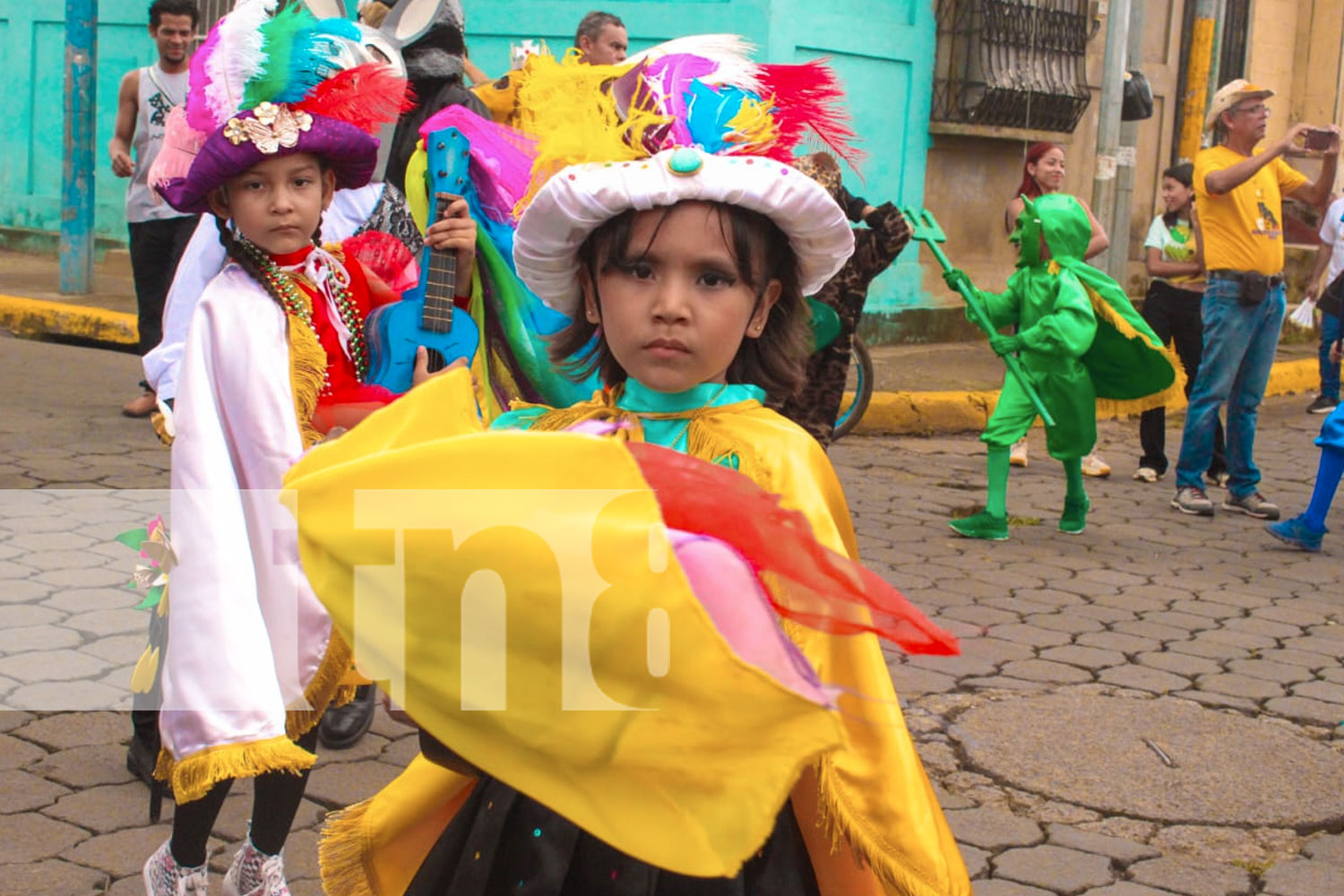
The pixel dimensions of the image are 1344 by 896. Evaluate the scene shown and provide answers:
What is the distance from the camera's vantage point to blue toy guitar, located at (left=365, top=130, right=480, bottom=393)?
3.60 metres

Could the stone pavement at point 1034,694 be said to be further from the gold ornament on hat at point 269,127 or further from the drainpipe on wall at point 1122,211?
the drainpipe on wall at point 1122,211

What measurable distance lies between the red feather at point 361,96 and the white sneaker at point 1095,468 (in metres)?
6.52

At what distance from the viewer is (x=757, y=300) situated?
244cm

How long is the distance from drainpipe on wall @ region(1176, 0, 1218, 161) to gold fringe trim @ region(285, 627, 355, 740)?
11624 millimetres

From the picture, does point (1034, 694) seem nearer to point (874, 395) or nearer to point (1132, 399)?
point (1132, 399)

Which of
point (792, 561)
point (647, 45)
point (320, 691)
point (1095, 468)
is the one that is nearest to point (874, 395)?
point (1095, 468)

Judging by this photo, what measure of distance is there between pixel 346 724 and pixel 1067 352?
432 cm

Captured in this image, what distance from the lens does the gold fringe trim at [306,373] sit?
332 centimetres

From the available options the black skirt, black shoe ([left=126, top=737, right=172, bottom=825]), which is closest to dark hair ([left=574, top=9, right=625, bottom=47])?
black shoe ([left=126, top=737, right=172, bottom=825])

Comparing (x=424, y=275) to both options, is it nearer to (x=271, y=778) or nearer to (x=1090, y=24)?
(x=271, y=778)

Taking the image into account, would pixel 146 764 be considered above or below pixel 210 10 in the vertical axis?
below

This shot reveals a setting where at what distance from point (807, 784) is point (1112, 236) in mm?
10836

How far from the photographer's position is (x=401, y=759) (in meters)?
4.30

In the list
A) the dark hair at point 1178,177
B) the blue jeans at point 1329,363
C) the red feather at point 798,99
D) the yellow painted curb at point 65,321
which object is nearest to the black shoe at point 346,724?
the red feather at point 798,99
